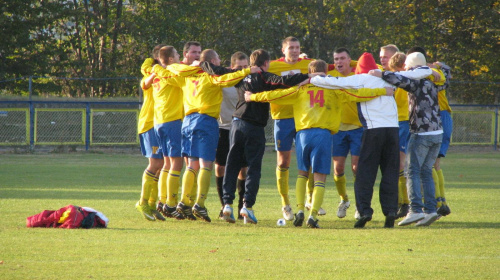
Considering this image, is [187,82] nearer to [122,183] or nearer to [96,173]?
[122,183]

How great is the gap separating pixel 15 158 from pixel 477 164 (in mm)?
13839

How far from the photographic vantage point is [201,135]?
8.84m

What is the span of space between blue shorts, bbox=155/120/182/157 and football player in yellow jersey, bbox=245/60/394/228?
1144 mm

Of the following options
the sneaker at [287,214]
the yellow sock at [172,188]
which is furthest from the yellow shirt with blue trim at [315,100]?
the yellow sock at [172,188]

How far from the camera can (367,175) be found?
859 cm

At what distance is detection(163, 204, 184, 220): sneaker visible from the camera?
905 cm

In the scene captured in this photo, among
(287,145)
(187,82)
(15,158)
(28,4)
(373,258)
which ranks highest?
(28,4)

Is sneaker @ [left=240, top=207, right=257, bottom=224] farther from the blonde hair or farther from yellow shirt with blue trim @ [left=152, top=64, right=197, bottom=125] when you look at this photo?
the blonde hair

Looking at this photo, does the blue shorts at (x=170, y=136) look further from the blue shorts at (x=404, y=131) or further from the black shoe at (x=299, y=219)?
the blue shorts at (x=404, y=131)

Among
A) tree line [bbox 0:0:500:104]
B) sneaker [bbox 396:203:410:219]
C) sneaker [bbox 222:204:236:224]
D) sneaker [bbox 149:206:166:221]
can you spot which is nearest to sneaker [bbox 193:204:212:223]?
sneaker [bbox 222:204:236:224]

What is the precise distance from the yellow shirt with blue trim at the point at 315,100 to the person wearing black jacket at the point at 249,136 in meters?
0.23

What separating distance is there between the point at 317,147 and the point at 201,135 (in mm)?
1457

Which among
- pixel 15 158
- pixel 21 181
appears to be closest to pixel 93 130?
pixel 15 158

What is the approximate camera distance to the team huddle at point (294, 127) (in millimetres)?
8469
